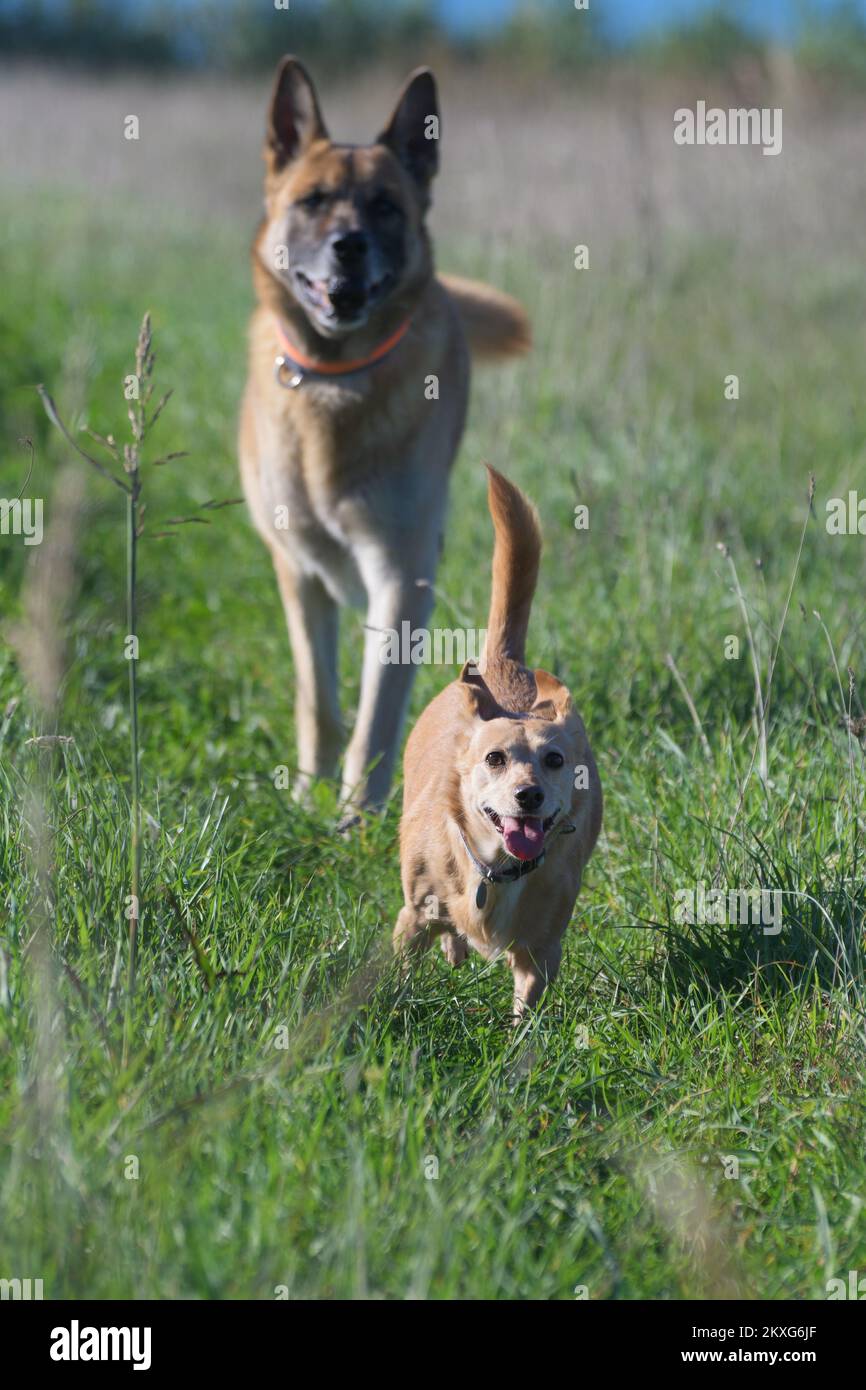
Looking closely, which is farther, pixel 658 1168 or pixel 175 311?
pixel 175 311

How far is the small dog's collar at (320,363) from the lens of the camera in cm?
451

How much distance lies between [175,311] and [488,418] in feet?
14.3

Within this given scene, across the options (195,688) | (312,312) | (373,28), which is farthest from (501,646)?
(373,28)

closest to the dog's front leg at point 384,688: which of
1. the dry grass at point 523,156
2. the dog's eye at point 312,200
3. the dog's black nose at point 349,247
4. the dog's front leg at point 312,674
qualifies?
the dog's front leg at point 312,674

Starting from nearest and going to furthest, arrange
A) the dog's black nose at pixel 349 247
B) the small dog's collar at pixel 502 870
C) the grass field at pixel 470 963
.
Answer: the grass field at pixel 470 963
the small dog's collar at pixel 502 870
the dog's black nose at pixel 349 247

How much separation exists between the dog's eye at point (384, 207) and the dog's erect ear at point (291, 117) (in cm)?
31

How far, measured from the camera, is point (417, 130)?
4.65 m

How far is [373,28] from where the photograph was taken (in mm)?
32156

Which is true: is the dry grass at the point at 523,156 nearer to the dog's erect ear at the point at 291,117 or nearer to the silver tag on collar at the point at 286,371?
the dog's erect ear at the point at 291,117

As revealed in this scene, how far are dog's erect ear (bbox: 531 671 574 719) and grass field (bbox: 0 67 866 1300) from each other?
0.57m

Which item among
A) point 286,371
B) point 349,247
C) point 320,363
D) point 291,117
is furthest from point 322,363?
point 291,117

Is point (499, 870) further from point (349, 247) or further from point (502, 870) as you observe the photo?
point (349, 247)

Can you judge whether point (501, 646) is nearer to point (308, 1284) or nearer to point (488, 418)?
point (308, 1284)

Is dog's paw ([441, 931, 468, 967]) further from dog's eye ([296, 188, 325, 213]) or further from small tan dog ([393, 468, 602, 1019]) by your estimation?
dog's eye ([296, 188, 325, 213])
